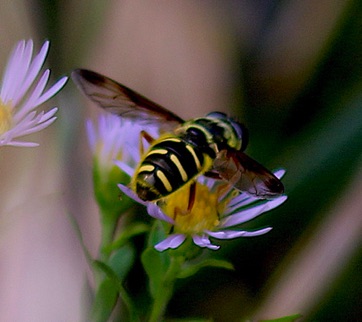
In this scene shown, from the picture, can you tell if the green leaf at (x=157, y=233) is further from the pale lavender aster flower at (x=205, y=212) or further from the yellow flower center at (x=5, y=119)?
the yellow flower center at (x=5, y=119)

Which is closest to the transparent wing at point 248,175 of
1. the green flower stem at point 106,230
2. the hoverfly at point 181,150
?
the hoverfly at point 181,150

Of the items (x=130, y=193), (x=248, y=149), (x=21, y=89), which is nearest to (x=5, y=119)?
(x=21, y=89)

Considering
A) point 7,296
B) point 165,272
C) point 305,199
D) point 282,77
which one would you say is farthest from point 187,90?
point 165,272

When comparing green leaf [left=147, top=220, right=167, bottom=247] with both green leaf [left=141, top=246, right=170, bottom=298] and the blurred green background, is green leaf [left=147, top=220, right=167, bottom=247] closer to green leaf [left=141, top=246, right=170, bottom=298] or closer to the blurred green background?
green leaf [left=141, top=246, right=170, bottom=298]

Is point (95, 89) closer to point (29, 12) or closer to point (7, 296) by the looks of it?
point (7, 296)

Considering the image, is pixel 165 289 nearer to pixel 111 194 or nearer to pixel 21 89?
pixel 111 194

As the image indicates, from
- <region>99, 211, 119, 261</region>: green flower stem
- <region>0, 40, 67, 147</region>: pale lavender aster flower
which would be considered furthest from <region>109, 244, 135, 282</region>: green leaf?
<region>0, 40, 67, 147</region>: pale lavender aster flower
